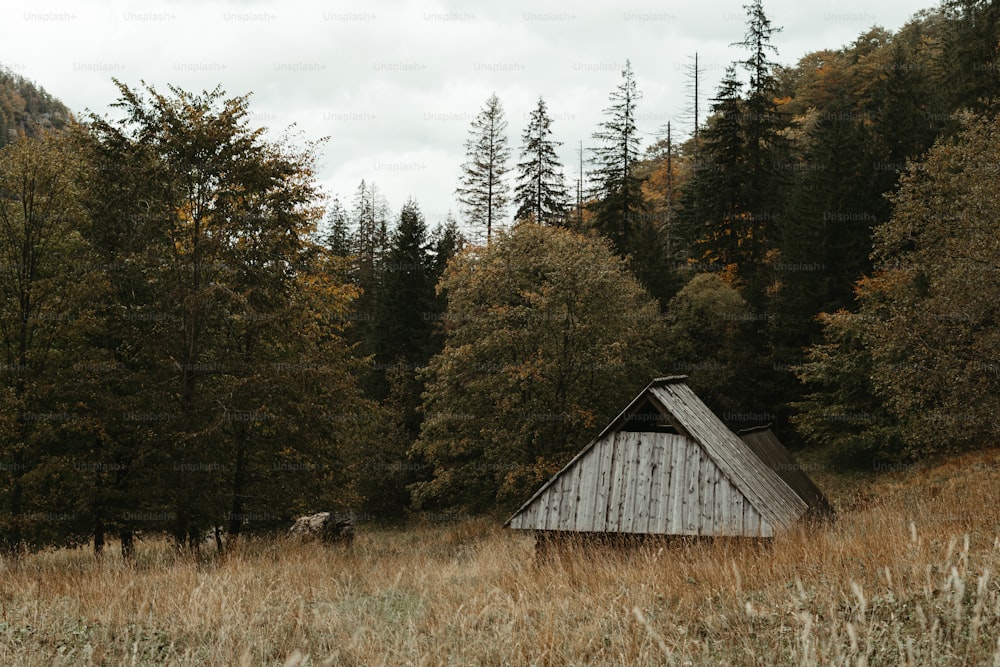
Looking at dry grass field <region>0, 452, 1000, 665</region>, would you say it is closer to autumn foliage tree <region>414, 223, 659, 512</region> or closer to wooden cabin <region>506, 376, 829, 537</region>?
wooden cabin <region>506, 376, 829, 537</region>

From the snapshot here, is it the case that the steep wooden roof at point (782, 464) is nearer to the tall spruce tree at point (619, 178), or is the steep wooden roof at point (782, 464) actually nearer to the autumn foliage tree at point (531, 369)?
the autumn foliage tree at point (531, 369)

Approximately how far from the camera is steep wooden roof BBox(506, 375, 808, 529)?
1384cm

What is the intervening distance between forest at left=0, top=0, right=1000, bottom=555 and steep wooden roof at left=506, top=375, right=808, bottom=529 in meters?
7.20

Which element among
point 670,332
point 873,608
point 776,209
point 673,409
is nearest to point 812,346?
point 670,332

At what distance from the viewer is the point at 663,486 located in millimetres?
14766

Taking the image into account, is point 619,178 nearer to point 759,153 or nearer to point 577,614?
point 759,153


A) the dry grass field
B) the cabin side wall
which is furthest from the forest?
the dry grass field

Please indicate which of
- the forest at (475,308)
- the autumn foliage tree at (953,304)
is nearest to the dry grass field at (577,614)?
the forest at (475,308)

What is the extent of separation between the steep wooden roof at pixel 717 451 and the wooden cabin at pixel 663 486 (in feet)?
0.09

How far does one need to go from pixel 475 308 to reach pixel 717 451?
1823cm

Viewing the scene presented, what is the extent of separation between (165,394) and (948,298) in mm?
21804

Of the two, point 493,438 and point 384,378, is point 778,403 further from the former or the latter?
point 384,378

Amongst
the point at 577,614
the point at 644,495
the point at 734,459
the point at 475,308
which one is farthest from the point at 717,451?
the point at 475,308

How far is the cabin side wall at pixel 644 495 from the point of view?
13797 mm
